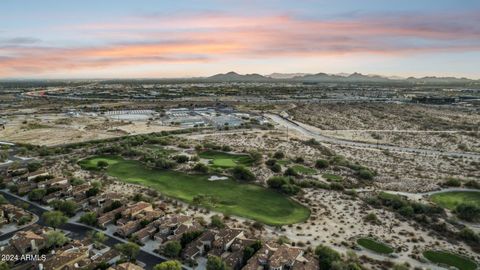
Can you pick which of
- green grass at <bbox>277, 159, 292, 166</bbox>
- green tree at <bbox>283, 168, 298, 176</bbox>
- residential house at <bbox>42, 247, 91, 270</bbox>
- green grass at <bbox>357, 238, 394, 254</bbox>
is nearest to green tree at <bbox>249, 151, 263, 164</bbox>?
green grass at <bbox>277, 159, 292, 166</bbox>

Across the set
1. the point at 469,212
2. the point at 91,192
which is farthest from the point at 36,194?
the point at 469,212

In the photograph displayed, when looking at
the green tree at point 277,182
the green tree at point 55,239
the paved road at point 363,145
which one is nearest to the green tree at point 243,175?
→ the green tree at point 277,182

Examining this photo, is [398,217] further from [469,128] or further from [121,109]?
[121,109]

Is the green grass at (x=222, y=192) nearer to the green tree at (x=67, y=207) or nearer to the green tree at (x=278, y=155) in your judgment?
the green tree at (x=67, y=207)

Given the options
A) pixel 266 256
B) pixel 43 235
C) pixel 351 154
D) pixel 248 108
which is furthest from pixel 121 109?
pixel 266 256

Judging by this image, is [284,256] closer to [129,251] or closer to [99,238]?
[129,251]

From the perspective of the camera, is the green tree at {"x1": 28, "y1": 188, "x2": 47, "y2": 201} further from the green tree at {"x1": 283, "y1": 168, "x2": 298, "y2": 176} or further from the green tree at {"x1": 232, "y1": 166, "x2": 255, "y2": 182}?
the green tree at {"x1": 283, "y1": 168, "x2": 298, "y2": 176}
